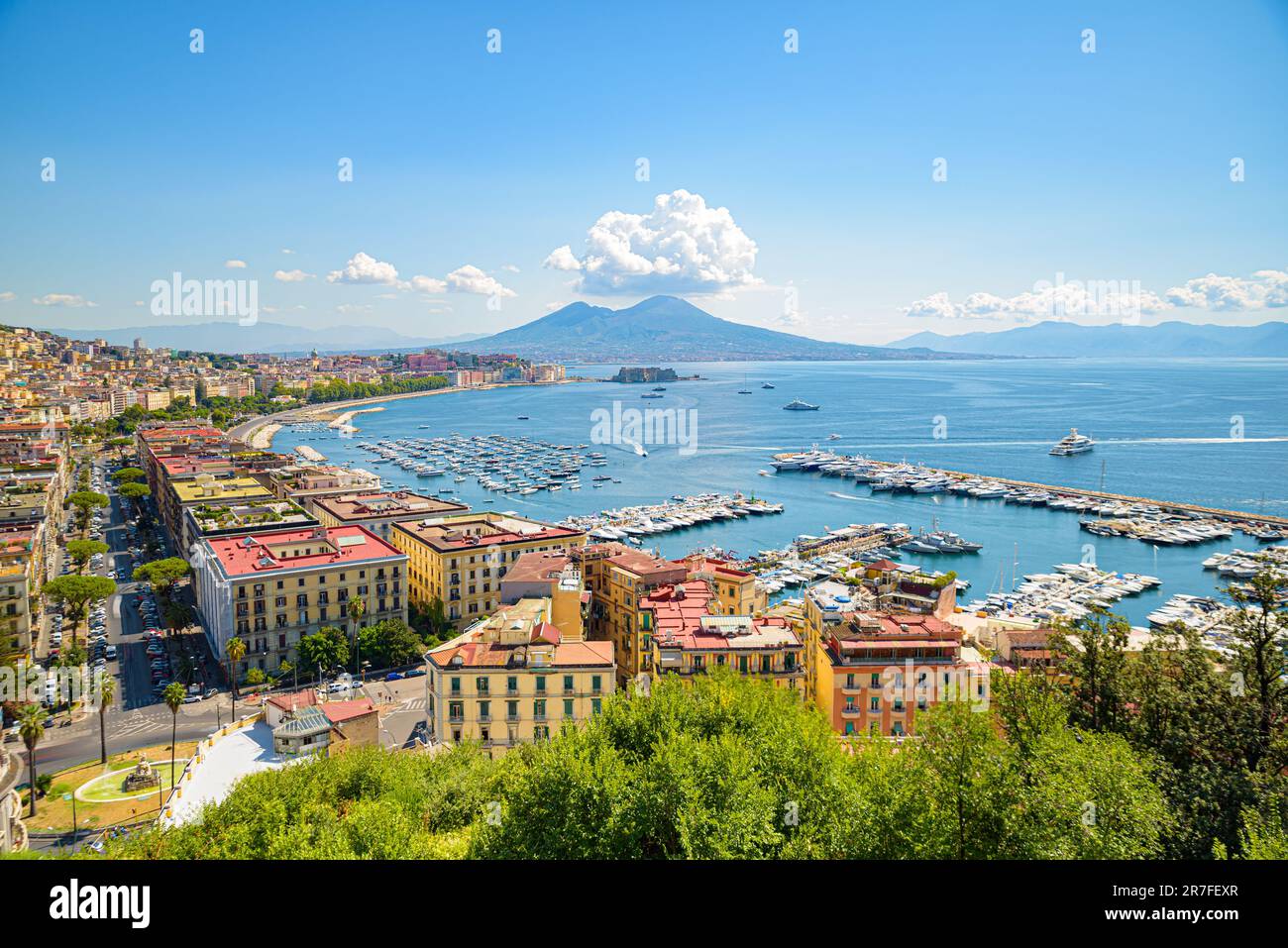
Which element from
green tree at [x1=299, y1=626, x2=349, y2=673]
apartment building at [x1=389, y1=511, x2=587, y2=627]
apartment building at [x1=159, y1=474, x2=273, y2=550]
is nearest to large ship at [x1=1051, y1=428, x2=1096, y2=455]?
apartment building at [x1=389, y1=511, x2=587, y2=627]

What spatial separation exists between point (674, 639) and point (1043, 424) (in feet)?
178

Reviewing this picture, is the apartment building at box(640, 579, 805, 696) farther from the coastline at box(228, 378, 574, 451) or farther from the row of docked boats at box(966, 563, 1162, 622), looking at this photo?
the coastline at box(228, 378, 574, 451)

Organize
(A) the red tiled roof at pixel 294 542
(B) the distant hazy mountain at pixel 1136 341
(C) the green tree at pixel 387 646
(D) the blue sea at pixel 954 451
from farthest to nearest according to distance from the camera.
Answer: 1. (B) the distant hazy mountain at pixel 1136 341
2. (D) the blue sea at pixel 954 451
3. (A) the red tiled roof at pixel 294 542
4. (C) the green tree at pixel 387 646

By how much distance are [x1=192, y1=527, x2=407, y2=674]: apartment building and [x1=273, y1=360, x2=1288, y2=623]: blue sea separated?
41.8 feet

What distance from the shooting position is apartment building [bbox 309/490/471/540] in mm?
20312

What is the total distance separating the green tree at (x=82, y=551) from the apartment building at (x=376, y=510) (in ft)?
17.3

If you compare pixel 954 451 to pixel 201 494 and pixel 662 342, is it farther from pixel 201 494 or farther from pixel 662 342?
pixel 662 342

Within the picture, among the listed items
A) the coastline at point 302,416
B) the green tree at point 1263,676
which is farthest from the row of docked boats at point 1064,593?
the coastline at point 302,416

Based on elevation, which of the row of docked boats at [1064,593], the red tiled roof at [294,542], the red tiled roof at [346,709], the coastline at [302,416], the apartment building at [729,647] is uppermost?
the coastline at [302,416]

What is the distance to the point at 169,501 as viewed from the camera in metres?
23.5

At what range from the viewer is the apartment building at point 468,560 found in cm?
1672

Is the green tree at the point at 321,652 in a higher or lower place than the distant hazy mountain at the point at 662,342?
lower

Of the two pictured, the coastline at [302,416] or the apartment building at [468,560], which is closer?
the apartment building at [468,560]

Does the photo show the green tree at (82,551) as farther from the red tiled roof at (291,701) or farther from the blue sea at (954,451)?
the blue sea at (954,451)
